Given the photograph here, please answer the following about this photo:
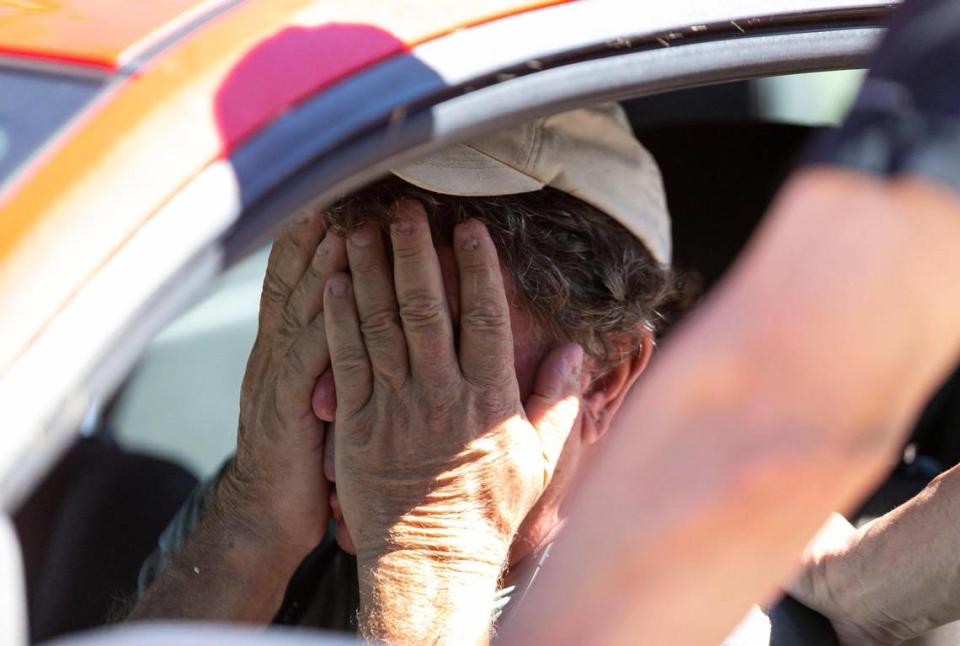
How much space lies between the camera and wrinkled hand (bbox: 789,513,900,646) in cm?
177

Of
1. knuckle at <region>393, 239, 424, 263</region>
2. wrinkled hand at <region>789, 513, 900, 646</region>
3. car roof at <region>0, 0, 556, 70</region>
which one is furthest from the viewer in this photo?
wrinkled hand at <region>789, 513, 900, 646</region>

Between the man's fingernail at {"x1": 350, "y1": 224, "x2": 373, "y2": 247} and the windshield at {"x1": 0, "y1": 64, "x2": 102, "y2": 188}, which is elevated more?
the windshield at {"x1": 0, "y1": 64, "x2": 102, "y2": 188}

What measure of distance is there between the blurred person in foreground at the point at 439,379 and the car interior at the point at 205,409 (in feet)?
0.55

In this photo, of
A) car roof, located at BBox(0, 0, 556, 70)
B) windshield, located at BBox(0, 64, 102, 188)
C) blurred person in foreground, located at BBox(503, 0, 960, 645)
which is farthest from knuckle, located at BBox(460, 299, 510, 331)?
blurred person in foreground, located at BBox(503, 0, 960, 645)

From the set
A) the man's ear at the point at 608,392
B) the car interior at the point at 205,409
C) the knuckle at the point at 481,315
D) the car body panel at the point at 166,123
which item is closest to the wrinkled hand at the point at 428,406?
the knuckle at the point at 481,315

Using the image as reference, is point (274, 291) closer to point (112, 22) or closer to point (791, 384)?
point (112, 22)

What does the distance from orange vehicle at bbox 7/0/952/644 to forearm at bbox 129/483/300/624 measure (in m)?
0.96

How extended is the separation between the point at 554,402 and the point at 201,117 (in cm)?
98

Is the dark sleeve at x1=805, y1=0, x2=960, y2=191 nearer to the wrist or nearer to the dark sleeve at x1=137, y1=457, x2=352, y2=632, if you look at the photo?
the wrist

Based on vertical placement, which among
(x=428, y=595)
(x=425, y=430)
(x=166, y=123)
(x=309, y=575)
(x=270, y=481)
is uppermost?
(x=166, y=123)

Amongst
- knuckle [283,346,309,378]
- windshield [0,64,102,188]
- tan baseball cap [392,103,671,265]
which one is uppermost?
windshield [0,64,102,188]

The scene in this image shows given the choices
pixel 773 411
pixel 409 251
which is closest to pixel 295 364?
pixel 409 251

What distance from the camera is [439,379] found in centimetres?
171

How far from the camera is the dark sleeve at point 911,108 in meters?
0.74
